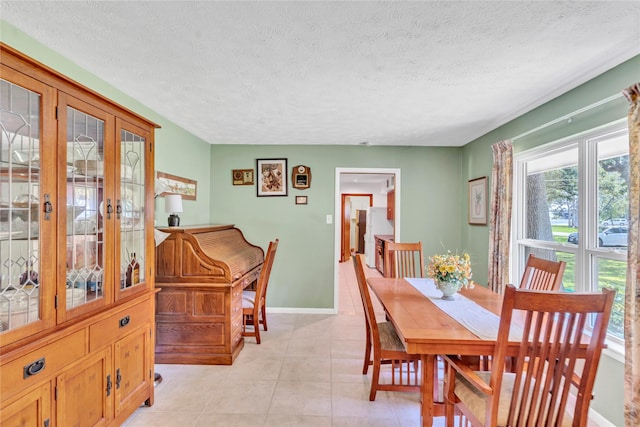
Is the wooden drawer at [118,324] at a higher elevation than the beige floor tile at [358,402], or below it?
higher

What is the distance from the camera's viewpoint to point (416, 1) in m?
1.35

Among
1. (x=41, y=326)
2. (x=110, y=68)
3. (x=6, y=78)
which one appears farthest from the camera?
(x=110, y=68)

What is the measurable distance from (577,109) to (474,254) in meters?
2.09

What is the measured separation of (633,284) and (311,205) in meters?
3.22

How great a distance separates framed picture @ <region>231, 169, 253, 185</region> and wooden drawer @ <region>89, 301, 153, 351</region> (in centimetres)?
236

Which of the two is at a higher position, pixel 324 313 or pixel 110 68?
pixel 110 68

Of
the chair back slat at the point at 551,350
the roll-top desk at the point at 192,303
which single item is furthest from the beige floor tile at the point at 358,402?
the roll-top desk at the point at 192,303

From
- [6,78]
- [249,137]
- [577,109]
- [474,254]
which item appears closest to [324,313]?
[474,254]

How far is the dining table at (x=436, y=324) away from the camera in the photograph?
1513mm

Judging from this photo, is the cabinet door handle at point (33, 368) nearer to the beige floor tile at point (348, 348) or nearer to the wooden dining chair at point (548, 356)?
the wooden dining chair at point (548, 356)

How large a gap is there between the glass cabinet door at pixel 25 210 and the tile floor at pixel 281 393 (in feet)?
3.98

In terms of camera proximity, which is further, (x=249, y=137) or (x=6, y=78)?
(x=249, y=137)

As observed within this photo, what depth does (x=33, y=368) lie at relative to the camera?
1.26 metres

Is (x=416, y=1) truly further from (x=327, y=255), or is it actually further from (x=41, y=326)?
(x=327, y=255)
